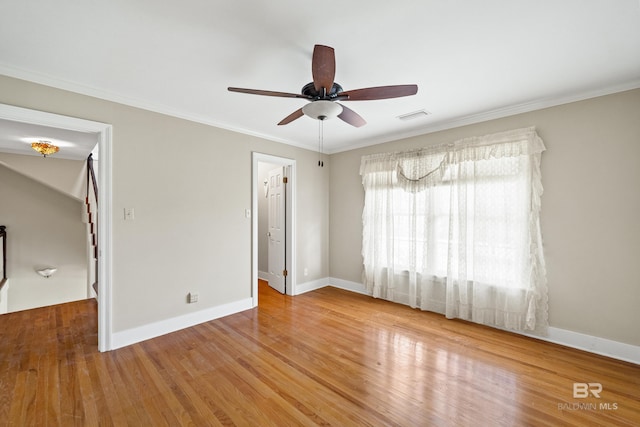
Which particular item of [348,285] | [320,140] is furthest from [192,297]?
[320,140]

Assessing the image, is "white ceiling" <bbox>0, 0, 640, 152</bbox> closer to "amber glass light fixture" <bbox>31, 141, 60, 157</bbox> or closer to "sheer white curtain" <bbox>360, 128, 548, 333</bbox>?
"sheer white curtain" <bbox>360, 128, 548, 333</bbox>

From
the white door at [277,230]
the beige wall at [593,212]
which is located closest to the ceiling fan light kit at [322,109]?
the beige wall at [593,212]

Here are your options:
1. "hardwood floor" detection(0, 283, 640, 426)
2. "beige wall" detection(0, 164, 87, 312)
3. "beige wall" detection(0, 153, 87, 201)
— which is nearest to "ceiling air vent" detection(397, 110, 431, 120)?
"hardwood floor" detection(0, 283, 640, 426)

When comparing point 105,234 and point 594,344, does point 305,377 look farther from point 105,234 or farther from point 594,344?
point 594,344

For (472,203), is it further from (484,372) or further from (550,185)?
(484,372)

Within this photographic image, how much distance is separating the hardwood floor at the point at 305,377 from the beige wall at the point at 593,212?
17.1 inches

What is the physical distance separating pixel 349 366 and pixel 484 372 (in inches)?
46.0

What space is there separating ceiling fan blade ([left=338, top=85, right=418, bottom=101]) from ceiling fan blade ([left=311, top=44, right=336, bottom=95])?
185mm

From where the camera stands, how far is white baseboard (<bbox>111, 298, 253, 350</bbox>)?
2.75 metres

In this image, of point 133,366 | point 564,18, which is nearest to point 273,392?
point 133,366

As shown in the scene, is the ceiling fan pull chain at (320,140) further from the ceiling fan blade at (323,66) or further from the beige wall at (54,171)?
the beige wall at (54,171)

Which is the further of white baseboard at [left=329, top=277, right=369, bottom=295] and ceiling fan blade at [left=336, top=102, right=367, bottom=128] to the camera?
white baseboard at [left=329, top=277, right=369, bottom=295]

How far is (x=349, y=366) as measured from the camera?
95.0 inches

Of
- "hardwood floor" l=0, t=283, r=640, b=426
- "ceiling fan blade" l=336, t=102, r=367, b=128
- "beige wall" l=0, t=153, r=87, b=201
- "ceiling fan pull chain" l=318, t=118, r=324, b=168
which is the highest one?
"ceiling fan pull chain" l=318, t=118, r=324, b=168
